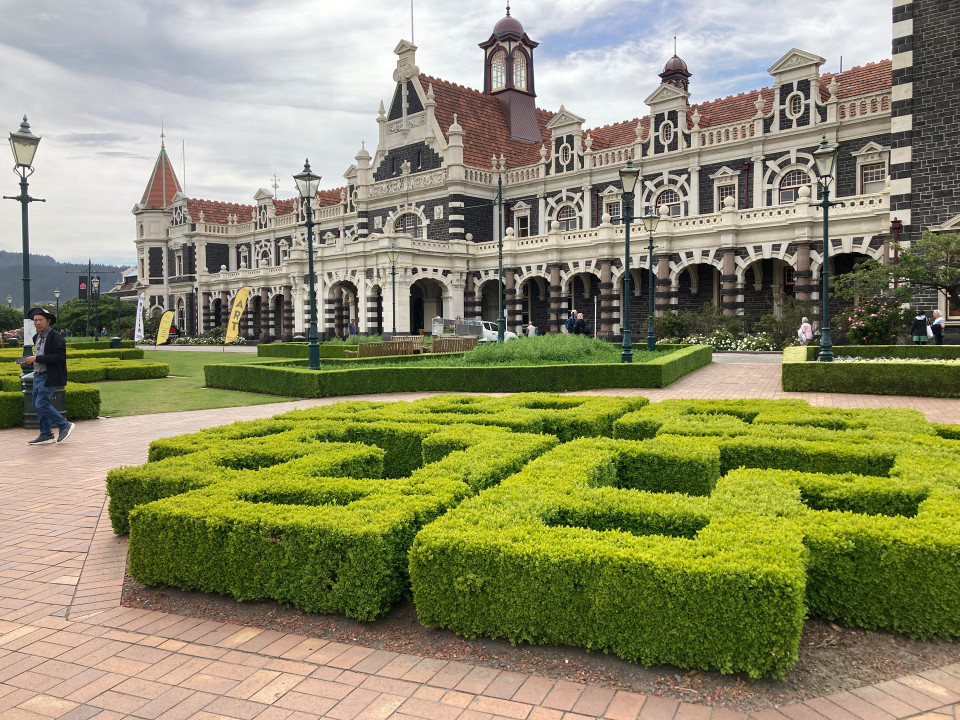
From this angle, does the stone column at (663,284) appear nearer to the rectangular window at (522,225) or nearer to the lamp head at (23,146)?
the rectangular window at (522,225)

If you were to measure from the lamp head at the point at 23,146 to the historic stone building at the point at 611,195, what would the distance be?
22.6m

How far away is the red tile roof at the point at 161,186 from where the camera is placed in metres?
72.8

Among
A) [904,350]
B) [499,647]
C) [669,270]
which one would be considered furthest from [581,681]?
[669,270]

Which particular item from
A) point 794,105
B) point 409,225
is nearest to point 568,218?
point 409,225

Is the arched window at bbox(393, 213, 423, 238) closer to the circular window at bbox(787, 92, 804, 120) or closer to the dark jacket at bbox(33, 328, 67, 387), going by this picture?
the circular window at bbox(787, 92, 804, 120)

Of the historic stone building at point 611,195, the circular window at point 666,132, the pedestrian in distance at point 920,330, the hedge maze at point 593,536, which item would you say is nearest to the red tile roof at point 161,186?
the historic stone building at point 611,195

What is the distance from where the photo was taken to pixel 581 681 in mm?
3646

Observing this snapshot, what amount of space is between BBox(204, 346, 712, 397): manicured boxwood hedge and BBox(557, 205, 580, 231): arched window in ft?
79.0

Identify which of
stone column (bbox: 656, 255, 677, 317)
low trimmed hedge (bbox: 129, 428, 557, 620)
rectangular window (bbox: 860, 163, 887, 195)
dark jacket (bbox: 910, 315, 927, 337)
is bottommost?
low trimmed hedge (bbox: 129, 428, 557, 620)

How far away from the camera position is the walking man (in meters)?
11.0

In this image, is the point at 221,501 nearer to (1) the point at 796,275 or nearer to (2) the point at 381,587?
(2) the point at 381,587

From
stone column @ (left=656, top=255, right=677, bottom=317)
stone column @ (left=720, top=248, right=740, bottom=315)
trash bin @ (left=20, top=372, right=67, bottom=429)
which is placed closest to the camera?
trash bin @ (left=20, top=372, right=67, bottom=429)

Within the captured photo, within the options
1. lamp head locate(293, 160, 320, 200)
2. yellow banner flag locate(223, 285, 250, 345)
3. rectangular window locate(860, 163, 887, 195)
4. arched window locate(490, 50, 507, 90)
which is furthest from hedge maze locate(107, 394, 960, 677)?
arched window locate(490, 50, 507, 90)

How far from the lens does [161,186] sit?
7325 cm
